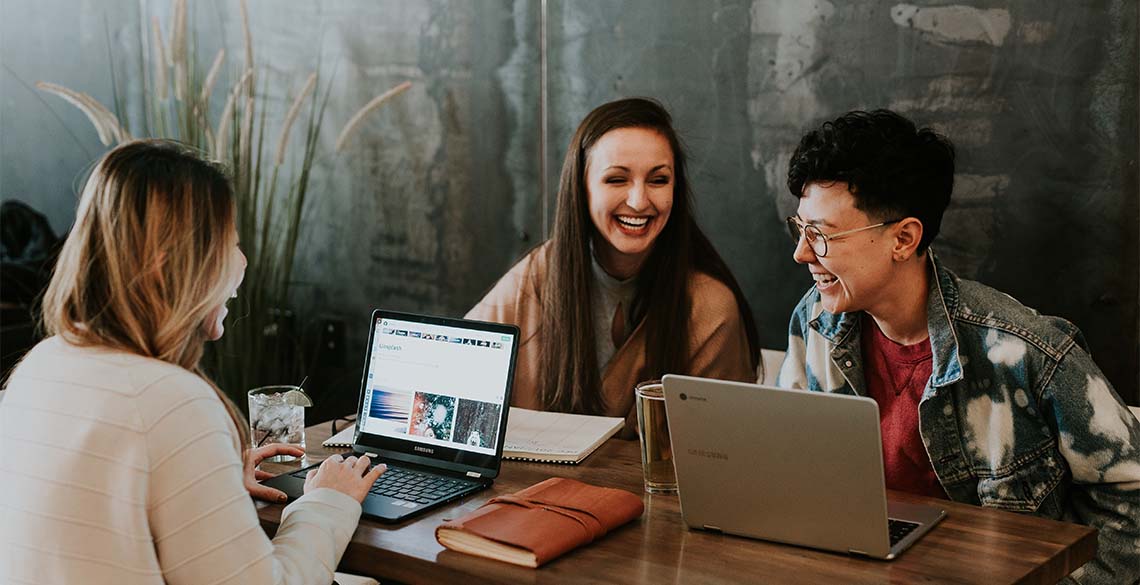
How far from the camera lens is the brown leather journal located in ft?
5.00

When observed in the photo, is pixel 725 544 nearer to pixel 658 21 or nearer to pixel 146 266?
pixel 146 266

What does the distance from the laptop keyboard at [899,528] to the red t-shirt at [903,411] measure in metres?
0.35

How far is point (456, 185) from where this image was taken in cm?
369

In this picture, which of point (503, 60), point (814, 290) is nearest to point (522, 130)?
point (503, 60)

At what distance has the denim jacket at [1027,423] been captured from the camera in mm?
1791

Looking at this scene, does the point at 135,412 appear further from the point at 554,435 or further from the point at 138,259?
the point at 554,435

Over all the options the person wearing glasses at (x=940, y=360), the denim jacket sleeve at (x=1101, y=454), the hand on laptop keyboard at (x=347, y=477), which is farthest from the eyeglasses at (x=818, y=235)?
the hand on laptop keyboard at (x=347, y=477)

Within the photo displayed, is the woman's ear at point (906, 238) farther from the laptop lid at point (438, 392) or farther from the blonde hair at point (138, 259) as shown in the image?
the blonde hair at point (138, 259)

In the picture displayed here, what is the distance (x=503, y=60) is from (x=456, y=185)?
0.43 m

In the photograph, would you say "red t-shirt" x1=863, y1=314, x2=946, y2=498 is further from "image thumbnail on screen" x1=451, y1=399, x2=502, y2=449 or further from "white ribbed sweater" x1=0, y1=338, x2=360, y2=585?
"white ribbed sweater" x1=0, y1=338, x2=360, y2=585

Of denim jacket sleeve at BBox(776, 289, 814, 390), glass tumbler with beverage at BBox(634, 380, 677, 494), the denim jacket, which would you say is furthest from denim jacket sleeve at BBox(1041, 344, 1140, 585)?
glass tumbler with beverage at BBox(634, 380, 677, 494)

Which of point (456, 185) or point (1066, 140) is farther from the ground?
point (1066, 140)

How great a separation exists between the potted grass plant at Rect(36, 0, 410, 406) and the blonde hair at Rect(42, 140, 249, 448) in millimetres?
1741

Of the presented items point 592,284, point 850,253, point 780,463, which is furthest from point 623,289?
point 780,463
